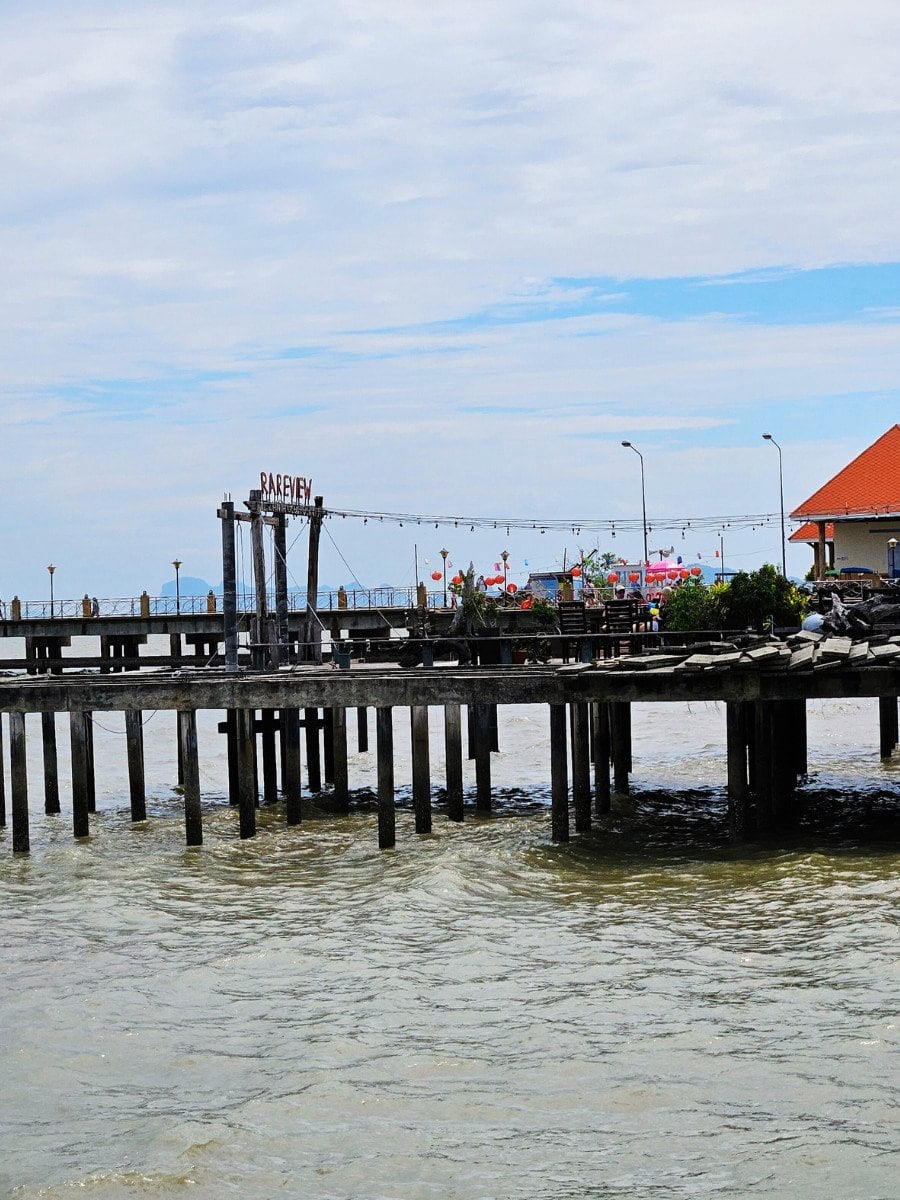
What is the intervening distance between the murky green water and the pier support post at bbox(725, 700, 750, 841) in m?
0.45

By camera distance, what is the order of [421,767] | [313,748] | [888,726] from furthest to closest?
1. [888,726]
2. [313,748]
3. [421,767]

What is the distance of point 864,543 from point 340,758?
36.8 meters

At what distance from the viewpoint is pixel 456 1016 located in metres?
15.1

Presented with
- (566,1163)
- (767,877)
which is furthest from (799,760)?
(566,1163)

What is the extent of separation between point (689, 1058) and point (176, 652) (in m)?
38.7

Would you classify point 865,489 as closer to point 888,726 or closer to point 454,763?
point 888,726

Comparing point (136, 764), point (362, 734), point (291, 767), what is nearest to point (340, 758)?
point (291, 767)

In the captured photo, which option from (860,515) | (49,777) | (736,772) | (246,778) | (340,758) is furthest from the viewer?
(860,515)

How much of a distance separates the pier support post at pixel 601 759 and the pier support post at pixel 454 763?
9.81 ft

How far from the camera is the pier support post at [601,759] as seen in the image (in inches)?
1083

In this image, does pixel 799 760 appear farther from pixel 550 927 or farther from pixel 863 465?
pixel 863 465

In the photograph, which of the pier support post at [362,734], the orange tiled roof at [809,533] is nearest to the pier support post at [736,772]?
the pier support post at [362,734]

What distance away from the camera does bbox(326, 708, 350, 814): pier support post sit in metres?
27.9

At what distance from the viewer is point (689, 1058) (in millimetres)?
13547
